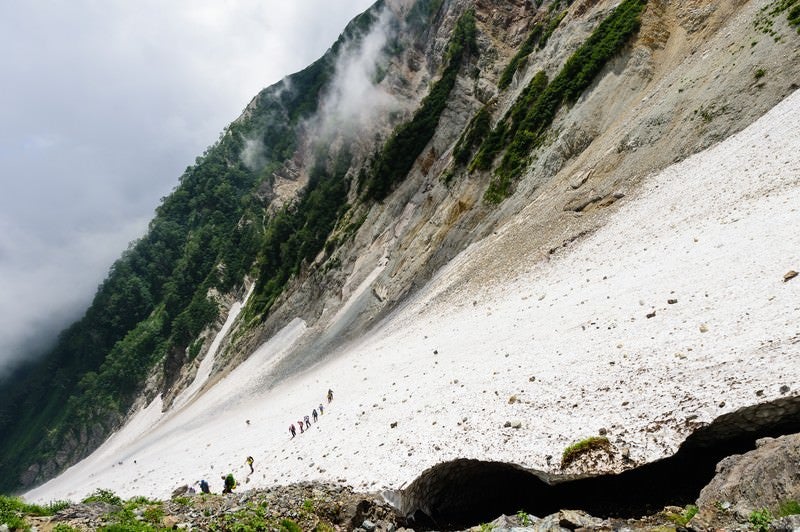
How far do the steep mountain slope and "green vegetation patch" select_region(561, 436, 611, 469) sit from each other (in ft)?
3.34

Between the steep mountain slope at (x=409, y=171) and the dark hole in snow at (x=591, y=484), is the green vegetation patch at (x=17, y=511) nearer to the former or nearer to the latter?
the dark hole in snow at (x=591, y=484)

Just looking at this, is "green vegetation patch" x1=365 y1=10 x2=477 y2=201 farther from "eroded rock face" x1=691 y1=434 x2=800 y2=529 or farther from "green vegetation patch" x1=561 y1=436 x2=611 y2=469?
"eroded rock face" x1=691 y1=434 x2=800 y2=529

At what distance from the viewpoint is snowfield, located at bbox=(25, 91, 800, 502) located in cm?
995

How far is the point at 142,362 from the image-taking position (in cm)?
11931

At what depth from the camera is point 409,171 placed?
6019 centimetres

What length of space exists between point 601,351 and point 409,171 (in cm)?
4948

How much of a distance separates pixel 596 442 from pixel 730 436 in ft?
7.69

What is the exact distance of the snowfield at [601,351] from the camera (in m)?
9.95

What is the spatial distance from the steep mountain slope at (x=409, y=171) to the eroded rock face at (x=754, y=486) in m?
1.64

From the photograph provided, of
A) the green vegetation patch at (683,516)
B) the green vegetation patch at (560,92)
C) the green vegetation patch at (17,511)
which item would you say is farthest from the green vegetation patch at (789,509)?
the green vegetation patch at (560,92)

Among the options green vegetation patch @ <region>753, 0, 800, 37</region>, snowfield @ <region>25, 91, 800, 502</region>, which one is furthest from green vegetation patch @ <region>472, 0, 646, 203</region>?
snowfield @ <region>25, 91, 800, 502</region>

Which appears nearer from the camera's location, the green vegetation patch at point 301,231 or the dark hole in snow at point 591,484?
the dark hole in snow at point 591,484

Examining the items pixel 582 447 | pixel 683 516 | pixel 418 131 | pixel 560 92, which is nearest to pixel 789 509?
pixel 683 516

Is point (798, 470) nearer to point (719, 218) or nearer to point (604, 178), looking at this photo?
point (719, 218)
